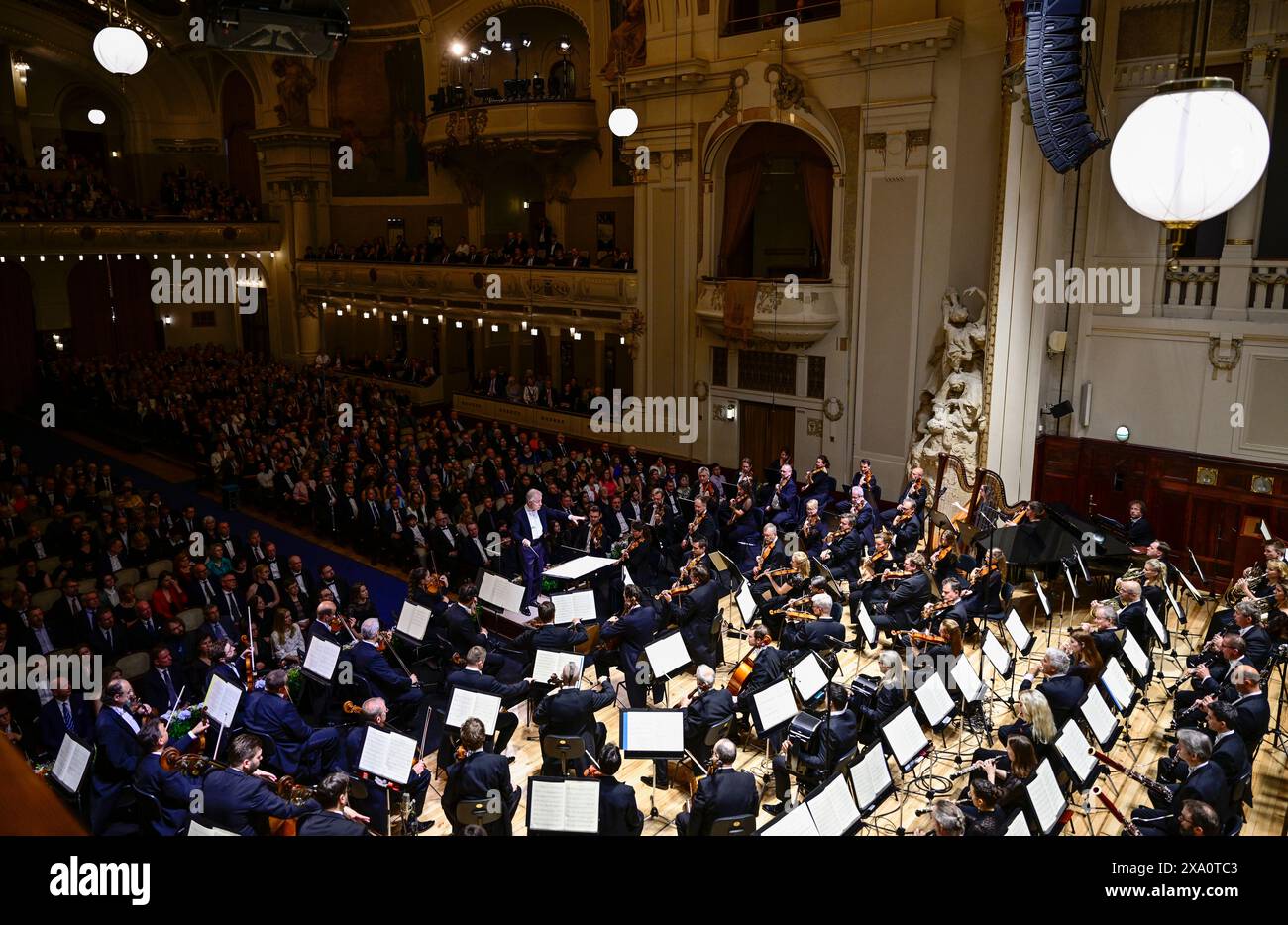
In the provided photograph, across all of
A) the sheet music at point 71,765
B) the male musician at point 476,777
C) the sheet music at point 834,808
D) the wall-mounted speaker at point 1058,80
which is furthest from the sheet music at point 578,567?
the wall-mounted speaker at point 1058,80

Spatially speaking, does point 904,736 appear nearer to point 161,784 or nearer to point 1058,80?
point 161,784

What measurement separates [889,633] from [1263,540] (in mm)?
5150

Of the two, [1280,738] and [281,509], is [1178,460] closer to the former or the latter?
[1280,738]

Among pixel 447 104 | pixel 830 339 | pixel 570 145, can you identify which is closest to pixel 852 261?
pixel 830 339

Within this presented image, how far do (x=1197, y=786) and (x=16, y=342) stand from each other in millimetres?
27069

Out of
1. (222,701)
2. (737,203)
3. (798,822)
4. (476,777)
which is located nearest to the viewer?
(798,822)

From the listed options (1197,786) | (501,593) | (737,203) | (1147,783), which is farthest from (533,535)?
(737,203)

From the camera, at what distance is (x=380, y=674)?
302 inches

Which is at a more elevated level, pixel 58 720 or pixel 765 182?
pixel 765 182

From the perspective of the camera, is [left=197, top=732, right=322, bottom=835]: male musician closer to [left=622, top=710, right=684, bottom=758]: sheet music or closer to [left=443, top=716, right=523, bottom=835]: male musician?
[left=443, top=716, right=523, bottom=835]: male musician

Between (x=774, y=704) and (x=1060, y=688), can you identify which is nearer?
(x=774, y=704)

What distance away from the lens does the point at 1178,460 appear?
40.3 feet

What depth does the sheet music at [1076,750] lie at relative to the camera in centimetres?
566

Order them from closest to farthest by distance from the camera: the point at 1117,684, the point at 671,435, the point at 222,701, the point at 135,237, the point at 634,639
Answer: the point at 1117,684
the point at 222,701
the point at 634,639
the point at 671,435
the point at 135,237
